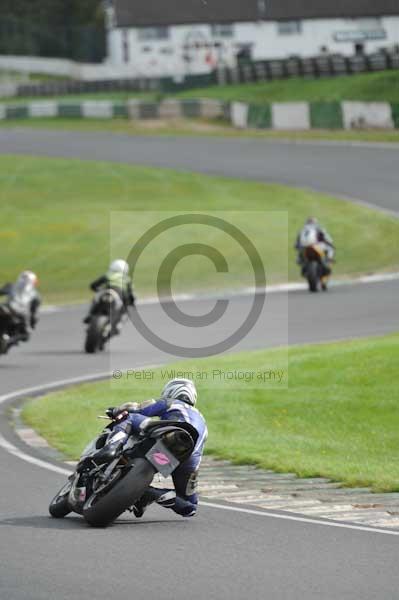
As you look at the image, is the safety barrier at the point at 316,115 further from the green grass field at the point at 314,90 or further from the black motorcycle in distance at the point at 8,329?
the black motorcycle in distance at the point at 8,329

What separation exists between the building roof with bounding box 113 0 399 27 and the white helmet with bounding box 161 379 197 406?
1464 cm

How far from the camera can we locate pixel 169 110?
59.9m

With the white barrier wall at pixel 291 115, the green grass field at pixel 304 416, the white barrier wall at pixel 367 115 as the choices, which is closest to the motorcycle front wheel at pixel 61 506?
the green grass field at pixel 304 416

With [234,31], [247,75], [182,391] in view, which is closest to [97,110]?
[247,75]

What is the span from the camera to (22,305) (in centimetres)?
1925

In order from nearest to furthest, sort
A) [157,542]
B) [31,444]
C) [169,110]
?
[157,542] → [31,444] → [169,110]

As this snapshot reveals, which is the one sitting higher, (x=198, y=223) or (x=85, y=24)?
(x=85, y=24)

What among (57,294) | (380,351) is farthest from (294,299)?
(380,351)

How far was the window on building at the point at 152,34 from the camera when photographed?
303 feet

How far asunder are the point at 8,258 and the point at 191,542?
24.2 m

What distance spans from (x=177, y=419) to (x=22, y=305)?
10.5m

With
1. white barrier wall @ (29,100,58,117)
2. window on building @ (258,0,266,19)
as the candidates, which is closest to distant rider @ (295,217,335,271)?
window on building @ (258,0,266,19)

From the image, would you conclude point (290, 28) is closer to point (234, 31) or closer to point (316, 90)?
point (234, 31)

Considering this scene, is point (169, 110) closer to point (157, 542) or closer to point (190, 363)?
point (190, 363)
